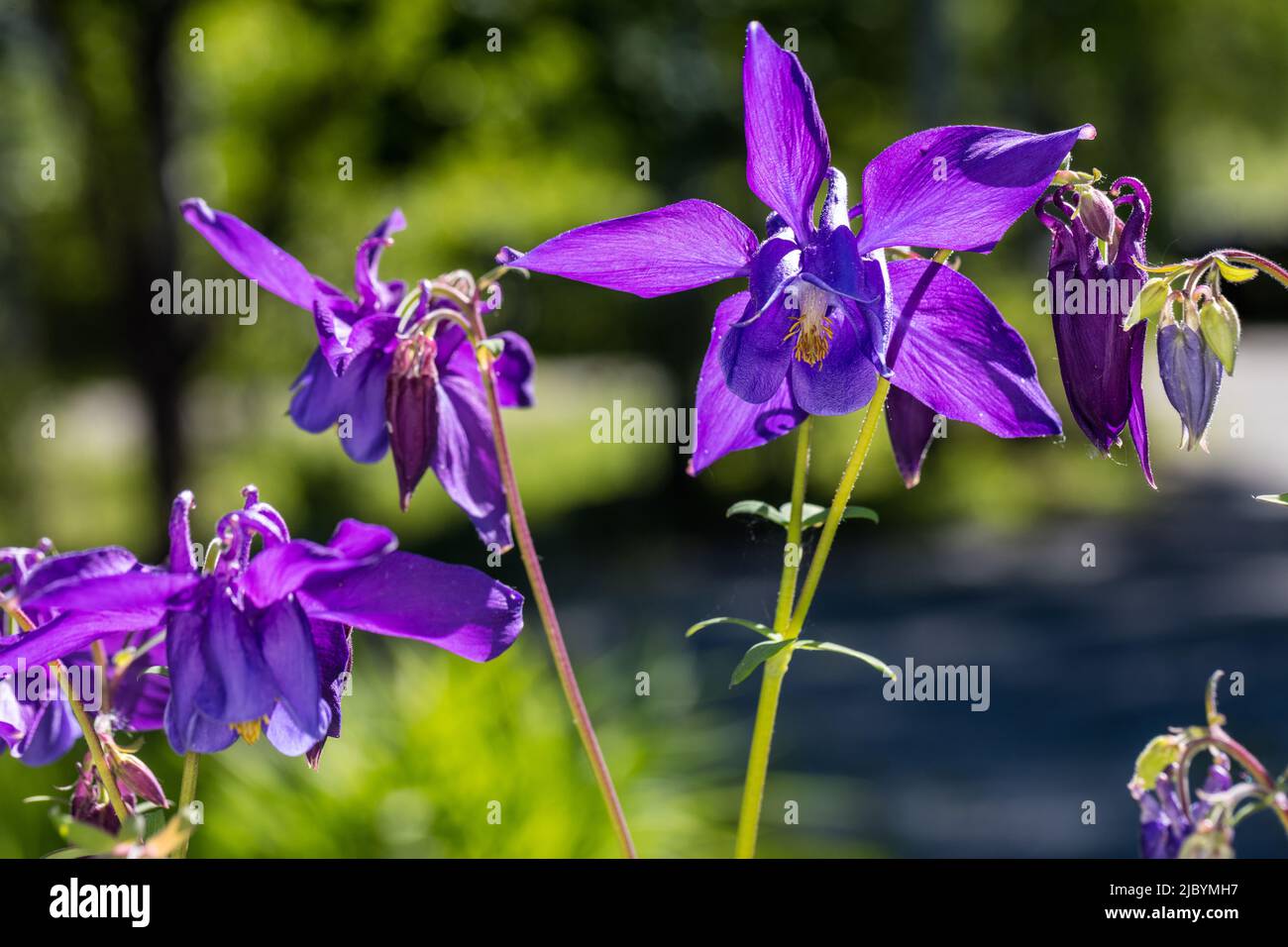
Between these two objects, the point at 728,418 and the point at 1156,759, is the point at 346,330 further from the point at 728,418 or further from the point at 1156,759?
the point at 1156,759

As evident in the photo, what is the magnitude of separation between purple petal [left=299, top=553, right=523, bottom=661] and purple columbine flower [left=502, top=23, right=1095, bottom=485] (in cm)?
21

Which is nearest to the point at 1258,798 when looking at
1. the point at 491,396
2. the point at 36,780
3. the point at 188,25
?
the point at 491,396

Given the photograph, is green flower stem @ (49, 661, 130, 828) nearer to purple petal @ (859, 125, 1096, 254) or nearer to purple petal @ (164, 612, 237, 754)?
purple petal @ (164, 612, 237, 754)

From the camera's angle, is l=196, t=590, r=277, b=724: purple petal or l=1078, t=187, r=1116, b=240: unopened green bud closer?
l=196, t=590, r=277, b=724: purple petal

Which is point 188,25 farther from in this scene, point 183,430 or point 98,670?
point 98,670

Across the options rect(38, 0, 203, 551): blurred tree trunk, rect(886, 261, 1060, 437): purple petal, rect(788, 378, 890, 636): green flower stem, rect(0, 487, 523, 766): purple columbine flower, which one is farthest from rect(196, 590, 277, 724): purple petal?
rect(38, 0, 203, 551): blurred tree trunk

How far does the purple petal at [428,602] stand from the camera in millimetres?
959

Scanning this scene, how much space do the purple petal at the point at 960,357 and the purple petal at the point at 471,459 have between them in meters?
0.34

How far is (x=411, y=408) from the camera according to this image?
45.1 inches

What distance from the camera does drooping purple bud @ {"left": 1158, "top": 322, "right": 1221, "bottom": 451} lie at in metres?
1.09

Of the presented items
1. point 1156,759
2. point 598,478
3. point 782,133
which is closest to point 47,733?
point 782,133

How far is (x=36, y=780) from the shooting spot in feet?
13.5

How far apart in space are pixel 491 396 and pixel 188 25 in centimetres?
905

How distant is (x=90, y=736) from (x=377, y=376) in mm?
363
